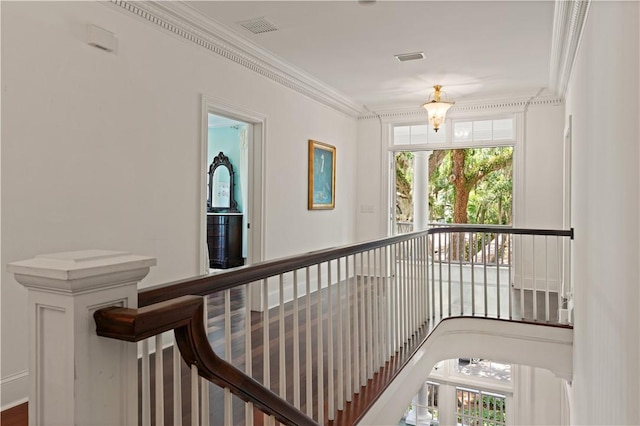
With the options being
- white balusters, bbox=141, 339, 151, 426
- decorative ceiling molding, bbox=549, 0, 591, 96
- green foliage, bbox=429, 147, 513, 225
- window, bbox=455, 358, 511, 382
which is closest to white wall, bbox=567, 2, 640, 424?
decorative ceiling molding, bbox=549, 0, 591, 96

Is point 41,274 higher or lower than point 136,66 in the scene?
lower

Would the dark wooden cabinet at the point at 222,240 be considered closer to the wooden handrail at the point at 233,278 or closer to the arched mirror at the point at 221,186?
the arched mirror at the point at 221,186

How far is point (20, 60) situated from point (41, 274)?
216cm

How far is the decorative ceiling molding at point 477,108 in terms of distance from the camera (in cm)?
581

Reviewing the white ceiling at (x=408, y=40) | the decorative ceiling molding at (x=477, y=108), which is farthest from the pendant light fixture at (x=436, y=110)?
the decorative ceiling molding at (x=477, y=108)

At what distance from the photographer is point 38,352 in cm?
86

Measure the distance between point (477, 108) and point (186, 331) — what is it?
19.6 feet

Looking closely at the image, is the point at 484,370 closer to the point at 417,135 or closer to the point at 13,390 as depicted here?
the point at 417,135

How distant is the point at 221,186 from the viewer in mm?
8008

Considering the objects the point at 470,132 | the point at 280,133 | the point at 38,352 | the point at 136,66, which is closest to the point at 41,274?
the point at 38,352

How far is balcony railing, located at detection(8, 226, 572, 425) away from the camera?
1.07 meters

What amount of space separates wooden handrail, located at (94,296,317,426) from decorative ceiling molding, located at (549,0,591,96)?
2.79m

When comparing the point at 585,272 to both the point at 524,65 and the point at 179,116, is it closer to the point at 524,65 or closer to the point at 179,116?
the point at 524,65

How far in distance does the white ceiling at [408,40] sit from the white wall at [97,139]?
1.87 ft
